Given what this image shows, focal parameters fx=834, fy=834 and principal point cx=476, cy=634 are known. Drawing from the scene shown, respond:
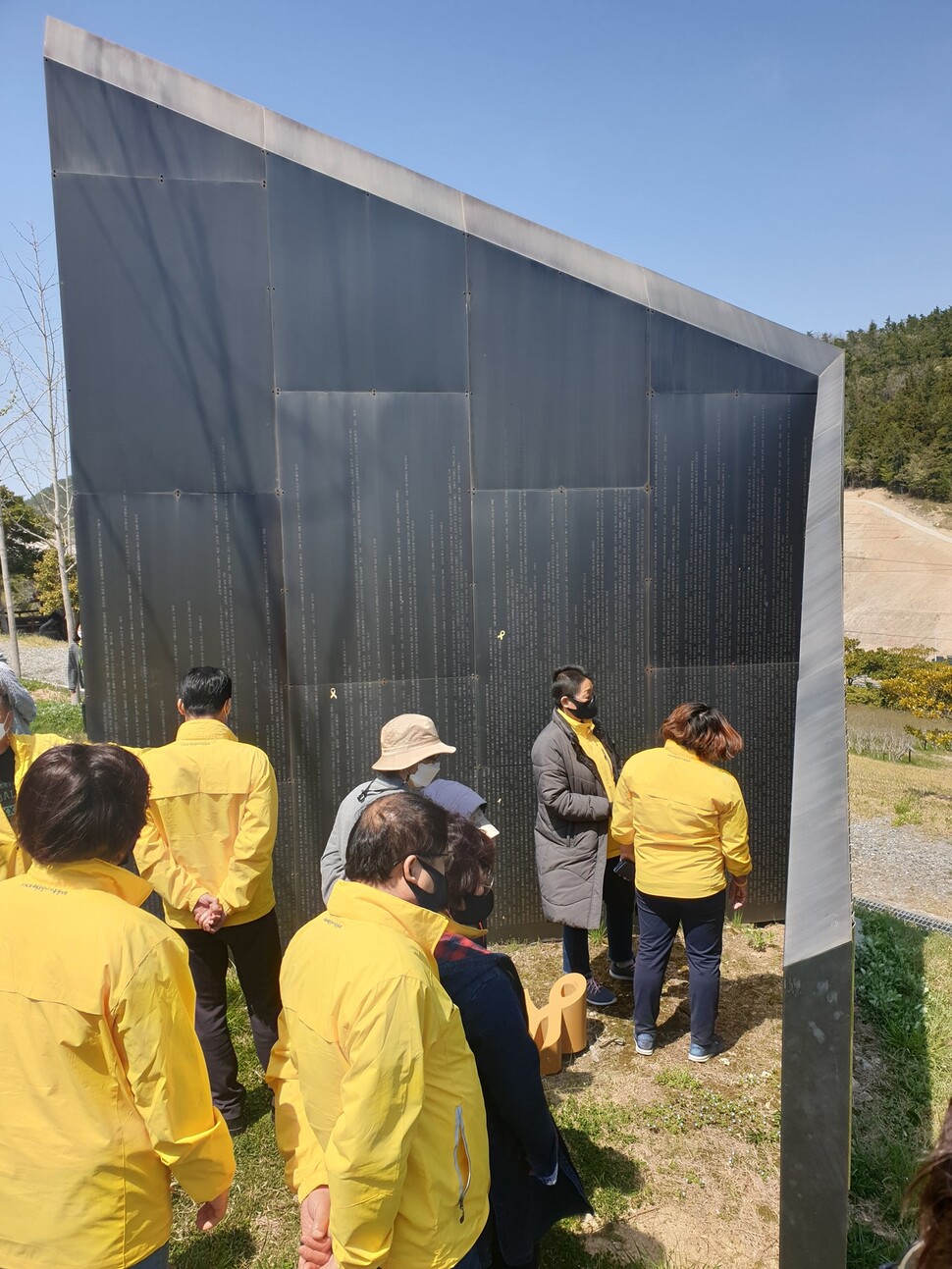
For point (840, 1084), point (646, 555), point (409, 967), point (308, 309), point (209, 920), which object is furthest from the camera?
point (646, 555)

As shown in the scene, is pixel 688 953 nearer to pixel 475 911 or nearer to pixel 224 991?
pixel 475 911

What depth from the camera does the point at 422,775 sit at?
2.99 m

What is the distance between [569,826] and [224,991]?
160cm

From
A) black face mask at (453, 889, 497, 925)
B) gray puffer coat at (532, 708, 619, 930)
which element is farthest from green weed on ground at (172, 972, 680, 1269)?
black face mask at (453, 889, 497, 925)

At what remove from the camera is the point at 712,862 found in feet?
11.1

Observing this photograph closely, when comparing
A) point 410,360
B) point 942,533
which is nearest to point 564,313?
point 410,360

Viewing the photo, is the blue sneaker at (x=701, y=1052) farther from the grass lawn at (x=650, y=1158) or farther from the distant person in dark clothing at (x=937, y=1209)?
the distant person in dark clothing at (x=937, y=1209)

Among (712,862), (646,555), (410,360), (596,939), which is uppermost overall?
(410,360)

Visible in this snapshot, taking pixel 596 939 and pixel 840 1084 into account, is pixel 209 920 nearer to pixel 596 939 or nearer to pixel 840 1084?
pixel 840 1084

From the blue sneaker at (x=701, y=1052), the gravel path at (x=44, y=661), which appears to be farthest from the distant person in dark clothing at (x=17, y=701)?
the gravel path at (x=44, y=661)

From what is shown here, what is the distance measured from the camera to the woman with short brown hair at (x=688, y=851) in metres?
3.35

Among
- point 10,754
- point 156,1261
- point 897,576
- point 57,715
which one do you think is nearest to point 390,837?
point 156,1261

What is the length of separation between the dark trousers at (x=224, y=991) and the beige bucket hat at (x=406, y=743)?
0.81m

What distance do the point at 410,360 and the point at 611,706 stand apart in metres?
2.12
